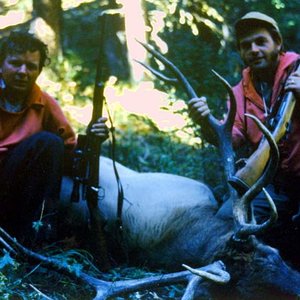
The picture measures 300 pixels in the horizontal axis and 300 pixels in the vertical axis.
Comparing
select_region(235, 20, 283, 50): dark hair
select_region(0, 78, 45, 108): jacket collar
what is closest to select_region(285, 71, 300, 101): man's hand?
select_region(235, 20, 283, 50): dark hair

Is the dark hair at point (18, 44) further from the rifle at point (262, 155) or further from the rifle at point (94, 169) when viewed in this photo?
the rifle at point (262, 155)

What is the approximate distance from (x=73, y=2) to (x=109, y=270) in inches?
177

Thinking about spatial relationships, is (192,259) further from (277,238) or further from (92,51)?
(92,51)

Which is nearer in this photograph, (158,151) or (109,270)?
(109,270)

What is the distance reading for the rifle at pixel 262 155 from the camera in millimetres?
4039

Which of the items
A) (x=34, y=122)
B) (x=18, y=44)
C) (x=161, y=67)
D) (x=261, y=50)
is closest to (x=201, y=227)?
(x=261, y=50)

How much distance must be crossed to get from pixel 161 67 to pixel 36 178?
228 cm

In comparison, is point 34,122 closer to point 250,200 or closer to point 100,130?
point 100,130

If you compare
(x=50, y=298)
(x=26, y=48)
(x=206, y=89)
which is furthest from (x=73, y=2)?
(x=50, y=298)

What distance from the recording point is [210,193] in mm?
5238

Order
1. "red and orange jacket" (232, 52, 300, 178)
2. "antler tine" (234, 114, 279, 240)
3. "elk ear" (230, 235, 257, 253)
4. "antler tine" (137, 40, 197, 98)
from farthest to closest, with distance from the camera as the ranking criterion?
"antler tine" (137, 40, 197, 98), "red and orange jacket" (232, 52, 300, 178), "elk ear" (230, 235, 257, 253), "antler tine" (234, 114, 279, 240)

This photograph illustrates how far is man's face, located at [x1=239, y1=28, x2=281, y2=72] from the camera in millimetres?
4766

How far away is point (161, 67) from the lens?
6441mm

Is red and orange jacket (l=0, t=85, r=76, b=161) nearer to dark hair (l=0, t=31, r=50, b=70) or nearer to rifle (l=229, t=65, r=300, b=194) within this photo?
dark hair (l=0, t=31, r=50, b=70)
